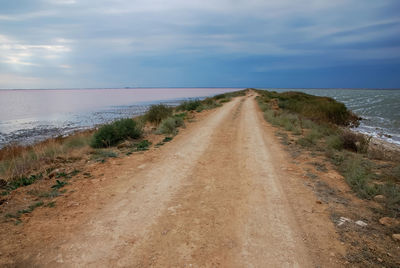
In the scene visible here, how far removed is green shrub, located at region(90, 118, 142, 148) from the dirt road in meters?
3.81

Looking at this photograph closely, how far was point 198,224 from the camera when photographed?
395cm

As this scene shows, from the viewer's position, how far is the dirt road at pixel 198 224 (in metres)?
3.15

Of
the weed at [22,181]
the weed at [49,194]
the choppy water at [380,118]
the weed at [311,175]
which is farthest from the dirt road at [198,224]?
the choppy water at [380,118]

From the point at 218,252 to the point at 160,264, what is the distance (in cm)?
79

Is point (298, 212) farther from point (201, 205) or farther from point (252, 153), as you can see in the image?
point (252, 153)

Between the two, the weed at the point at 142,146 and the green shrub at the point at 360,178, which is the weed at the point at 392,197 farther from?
the weed at the point at 142,146

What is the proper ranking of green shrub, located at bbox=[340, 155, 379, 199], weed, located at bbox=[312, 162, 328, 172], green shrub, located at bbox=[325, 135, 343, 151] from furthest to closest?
green shrub, located at bbox=[325, 135, 343, 151]
weed, located at bbox=[312, 162, 328, 172]
green shrub, located at bbox=[340, 155, 379, 199]

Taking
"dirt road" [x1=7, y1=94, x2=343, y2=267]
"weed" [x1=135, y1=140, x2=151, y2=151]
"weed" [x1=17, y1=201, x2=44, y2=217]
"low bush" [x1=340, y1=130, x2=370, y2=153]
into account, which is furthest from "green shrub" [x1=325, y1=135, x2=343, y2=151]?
"weed" [x1=17, y1=201, x2=44, y2=217]

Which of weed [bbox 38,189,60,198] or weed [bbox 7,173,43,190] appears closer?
weed [bbox 38,189,60,198]

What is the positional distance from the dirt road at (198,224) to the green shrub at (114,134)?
12.5 ft

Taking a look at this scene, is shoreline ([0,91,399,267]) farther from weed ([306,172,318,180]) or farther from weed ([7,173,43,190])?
weed ([7,173,43,190])

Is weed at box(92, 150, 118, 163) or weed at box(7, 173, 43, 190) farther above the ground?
weed at box(92, 150, 118, 163)

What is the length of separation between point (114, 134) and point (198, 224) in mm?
7374

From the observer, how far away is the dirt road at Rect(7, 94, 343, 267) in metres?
3.15
